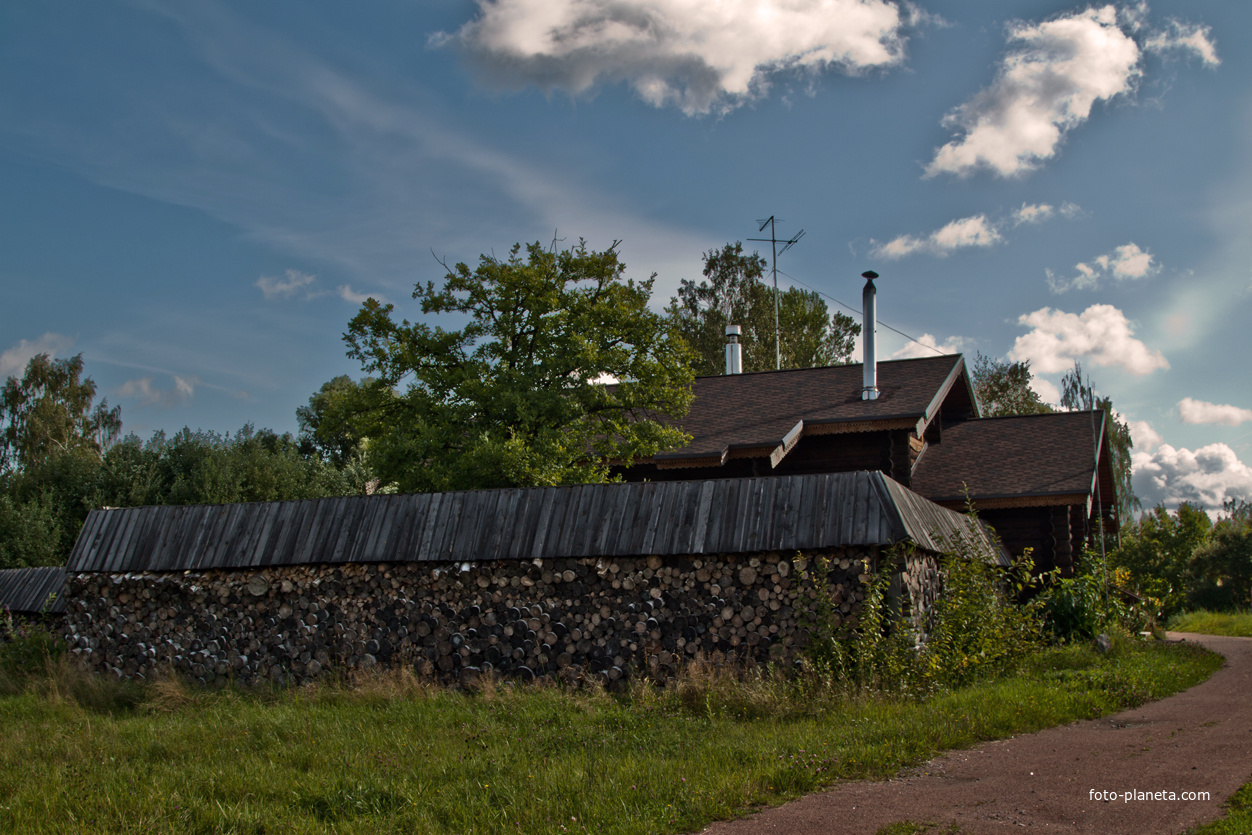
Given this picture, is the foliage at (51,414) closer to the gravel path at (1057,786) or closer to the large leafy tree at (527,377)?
the large leafy tree at (527,377)

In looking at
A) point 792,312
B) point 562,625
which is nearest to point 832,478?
point 562,625

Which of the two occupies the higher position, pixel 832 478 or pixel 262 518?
pixel 832 478

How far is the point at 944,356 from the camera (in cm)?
2077

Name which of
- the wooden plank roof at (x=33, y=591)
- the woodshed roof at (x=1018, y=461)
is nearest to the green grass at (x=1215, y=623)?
the woodshed roof at (x=1018, y=461)

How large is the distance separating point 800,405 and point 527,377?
6.30 m

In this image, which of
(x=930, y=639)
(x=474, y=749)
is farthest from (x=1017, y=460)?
(x=474, y=749)

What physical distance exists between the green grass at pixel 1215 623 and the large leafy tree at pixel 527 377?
57.9ft

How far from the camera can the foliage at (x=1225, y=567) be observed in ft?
98.7

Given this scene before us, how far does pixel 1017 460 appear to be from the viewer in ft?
62.0

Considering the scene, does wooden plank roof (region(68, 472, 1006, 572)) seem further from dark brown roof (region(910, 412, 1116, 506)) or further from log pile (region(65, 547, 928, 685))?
dark brown roof (region(910, 412, 1116, 506))

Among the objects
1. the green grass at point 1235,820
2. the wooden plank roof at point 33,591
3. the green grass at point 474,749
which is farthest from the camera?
the wooden plank roof at point 33,591

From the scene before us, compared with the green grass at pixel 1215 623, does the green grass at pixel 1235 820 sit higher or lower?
lower

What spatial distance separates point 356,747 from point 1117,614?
44.1 ft

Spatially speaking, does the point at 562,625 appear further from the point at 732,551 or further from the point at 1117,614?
the point at 1117,614
